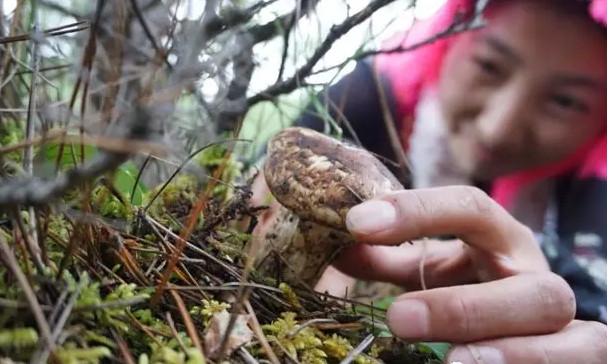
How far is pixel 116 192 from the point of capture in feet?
2.18

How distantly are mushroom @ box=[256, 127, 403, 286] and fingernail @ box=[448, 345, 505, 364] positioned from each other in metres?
0.21

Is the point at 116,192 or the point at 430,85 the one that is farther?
the point at 430,85

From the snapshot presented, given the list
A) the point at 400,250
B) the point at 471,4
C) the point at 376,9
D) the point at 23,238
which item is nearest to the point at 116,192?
the point at 23,238

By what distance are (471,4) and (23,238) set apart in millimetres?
1557

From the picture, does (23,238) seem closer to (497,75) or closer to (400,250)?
(400,250)

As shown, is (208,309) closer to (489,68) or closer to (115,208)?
(115,208)

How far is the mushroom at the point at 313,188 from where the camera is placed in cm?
77

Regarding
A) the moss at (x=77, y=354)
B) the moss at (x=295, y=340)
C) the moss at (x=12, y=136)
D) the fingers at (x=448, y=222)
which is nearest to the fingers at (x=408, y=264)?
the fingers at (x=448, y=222)

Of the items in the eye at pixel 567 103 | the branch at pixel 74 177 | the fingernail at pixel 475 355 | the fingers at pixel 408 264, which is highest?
the branch at pixel 74 177

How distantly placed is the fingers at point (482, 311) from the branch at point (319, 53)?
1.73 ft

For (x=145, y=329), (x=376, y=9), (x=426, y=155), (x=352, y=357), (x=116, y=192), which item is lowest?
(x=426, y=155)

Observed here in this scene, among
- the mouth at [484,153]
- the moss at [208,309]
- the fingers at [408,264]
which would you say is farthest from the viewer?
the mouth at [484,153]

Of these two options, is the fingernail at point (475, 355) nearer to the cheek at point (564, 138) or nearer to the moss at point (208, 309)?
the moss at point (208, 309)

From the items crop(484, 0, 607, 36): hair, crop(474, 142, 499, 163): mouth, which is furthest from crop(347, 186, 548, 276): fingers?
crop(484, 0, 607, 36): hair
